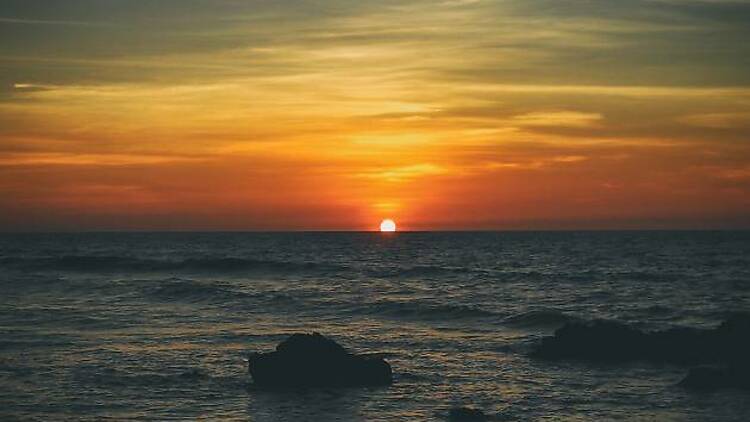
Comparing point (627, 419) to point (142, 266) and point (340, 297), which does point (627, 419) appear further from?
point (142, 266)

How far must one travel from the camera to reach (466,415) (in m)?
20.8

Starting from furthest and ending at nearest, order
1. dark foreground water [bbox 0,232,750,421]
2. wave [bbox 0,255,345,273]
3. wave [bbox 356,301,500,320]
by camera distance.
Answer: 1. wave [bbox 0,255,345,273]
2. wave [bbox 356,301,500,320]
3. dark foreground water [bbox 0,232,750,421]

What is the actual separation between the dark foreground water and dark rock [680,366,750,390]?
46 cm

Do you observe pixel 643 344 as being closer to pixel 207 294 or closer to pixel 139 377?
pixel 139 377

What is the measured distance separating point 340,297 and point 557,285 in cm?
1800

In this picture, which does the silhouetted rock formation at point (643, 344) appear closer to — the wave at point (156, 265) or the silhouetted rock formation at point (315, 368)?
the silhouetted rock formation at point (315, 368)

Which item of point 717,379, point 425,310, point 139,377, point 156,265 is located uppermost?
point 156,265

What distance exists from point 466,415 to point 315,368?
6.37 meters

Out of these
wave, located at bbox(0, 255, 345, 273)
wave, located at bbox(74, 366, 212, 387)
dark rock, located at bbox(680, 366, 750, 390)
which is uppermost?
wave, located at bbox(0, 255, 345, 273)

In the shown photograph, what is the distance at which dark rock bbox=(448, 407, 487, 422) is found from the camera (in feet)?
68.0

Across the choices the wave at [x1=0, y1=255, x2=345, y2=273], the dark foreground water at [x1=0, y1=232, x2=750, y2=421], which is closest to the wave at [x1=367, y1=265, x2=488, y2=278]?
the dark foreground water at [x1=0, y1=232, x2=750, y2=421]

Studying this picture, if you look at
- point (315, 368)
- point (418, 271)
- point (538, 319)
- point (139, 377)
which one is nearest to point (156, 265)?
point (418, 271)

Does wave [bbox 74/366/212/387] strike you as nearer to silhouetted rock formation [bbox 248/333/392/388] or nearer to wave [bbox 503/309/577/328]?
silhouetted rock formation [bbox 248/333/392/388]

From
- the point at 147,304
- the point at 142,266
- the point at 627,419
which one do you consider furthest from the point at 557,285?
the point at 142,266
